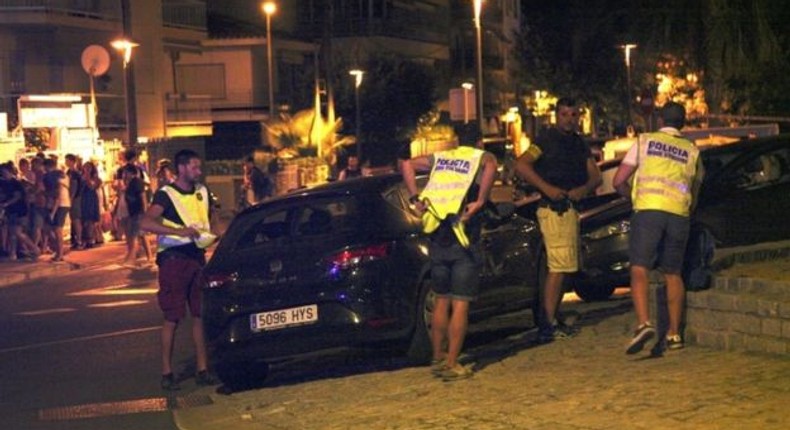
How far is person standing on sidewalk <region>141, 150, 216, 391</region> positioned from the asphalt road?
341 mm

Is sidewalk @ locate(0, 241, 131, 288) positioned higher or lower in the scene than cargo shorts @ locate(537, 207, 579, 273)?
lower

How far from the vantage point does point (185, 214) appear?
37.2 ft

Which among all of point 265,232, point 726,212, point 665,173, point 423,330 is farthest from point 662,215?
point 726,212

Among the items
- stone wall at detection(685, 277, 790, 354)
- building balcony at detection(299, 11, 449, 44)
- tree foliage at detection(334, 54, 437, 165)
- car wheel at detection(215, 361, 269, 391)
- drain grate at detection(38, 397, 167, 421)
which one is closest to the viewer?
stone wall at detection(685, 277, 790, 354)

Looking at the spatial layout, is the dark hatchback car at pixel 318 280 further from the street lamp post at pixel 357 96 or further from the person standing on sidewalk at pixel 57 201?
the street lamp post at pixel 357 96

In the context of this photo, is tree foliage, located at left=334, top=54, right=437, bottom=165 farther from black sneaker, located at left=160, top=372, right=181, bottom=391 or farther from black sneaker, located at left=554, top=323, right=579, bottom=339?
black sneaker, located at left=160, top=372, right=181, bottom=391

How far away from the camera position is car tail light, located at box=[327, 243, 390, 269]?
10.4m

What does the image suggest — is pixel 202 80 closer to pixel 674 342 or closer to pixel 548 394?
pixel 674 342

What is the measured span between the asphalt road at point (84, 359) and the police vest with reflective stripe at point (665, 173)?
143 inches

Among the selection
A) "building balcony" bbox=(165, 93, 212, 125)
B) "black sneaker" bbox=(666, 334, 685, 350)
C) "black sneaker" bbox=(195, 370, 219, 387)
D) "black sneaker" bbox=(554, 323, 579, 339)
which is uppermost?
"building balcony" bbox=(165, 93, 212, 125)

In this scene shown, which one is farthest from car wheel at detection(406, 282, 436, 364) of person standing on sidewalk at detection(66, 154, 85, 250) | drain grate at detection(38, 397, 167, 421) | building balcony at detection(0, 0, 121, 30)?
building balcony at detection(0, 0, 121, 30)

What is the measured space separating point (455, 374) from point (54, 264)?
15.8 m

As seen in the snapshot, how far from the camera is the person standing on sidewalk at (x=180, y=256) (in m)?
11.3

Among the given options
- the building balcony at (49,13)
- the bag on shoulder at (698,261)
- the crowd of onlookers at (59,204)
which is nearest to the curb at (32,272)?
the crowd of onlookers at (59,204)
